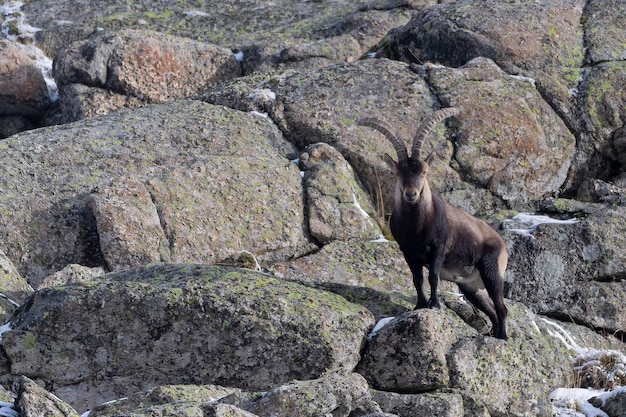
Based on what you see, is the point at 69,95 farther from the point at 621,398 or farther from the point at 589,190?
the point at 621,398

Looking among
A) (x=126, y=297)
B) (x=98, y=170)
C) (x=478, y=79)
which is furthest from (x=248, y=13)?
(x=126, y=297)

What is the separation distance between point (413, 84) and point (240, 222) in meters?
5.62

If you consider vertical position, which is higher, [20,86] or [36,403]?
[36,403]

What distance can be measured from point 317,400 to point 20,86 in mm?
15598

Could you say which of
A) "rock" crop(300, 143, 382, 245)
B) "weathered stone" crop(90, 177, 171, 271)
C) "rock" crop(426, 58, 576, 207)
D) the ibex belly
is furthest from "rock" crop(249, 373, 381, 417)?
"rock" crop(426, 58, 576, 207)

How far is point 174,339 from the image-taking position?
11.5m

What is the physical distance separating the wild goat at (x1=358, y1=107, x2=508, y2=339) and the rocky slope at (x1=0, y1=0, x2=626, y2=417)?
378 millimetres

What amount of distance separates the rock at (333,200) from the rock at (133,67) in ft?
17.5

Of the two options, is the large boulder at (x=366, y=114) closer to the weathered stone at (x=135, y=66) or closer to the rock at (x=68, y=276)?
the weathered stone at (x=135, y=66)

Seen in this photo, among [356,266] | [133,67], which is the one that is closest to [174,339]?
[356,266]

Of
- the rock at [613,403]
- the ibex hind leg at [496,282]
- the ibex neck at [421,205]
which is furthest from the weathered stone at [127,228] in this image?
the rock at [613,403]

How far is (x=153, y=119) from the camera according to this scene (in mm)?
18516

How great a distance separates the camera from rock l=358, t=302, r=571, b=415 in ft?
37.3

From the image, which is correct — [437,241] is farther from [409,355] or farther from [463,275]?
[409,355]
